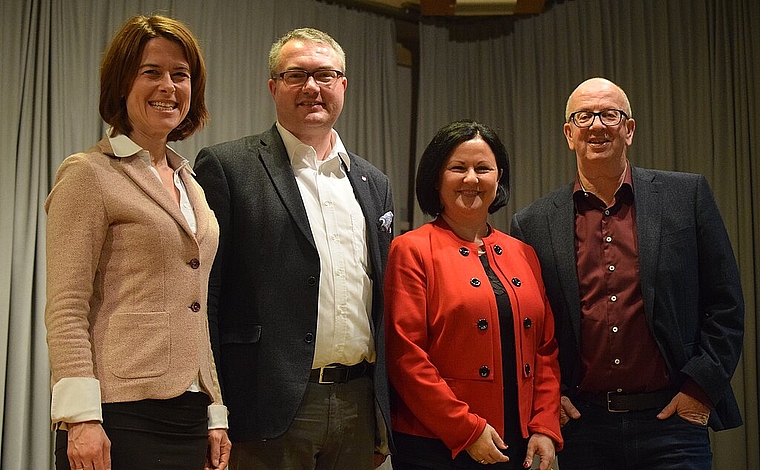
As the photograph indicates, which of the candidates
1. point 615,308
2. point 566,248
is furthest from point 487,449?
point 566,248

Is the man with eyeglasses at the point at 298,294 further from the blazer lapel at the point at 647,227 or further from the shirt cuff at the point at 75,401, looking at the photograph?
the blazer lapel at the point at 647,227

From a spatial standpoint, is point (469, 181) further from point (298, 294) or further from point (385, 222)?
point (298, 294)

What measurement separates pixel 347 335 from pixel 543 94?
3320mm

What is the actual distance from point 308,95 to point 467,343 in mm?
859

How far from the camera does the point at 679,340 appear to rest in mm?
2621

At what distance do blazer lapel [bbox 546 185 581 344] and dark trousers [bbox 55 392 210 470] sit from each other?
1284 mm

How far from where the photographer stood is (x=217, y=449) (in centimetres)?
205

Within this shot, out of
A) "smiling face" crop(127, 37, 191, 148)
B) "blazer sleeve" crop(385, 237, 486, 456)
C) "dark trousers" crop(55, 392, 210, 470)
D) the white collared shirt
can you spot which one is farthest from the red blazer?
"smiling face" crop(127, 37, 191, 148)

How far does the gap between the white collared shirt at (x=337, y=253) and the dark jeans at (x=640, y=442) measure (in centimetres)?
77

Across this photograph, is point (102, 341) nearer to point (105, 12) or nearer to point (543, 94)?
point (105, 12)

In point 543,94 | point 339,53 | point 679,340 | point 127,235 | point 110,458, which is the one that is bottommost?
point 110,458

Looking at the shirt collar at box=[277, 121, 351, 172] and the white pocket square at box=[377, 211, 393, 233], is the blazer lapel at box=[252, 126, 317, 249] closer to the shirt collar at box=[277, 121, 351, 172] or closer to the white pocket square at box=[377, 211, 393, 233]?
the shirt collar at box=[277, 121, 351, 172]

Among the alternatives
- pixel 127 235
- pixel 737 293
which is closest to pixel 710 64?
pixel 737 293

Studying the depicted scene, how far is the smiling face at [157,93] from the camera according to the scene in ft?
6.46
